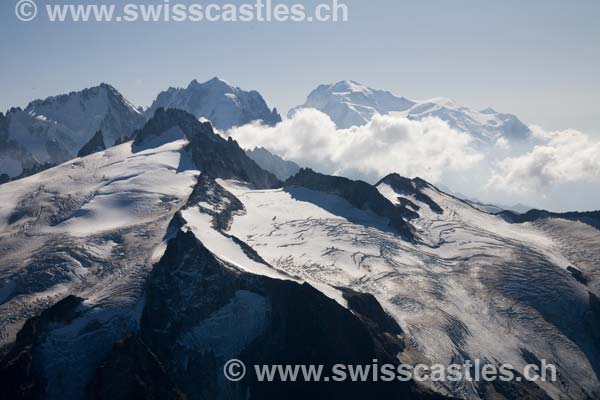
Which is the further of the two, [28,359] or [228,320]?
[228,320]

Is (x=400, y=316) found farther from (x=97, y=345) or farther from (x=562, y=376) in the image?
(x=97, y=345)

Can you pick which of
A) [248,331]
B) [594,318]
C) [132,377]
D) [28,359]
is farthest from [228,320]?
[594,318]

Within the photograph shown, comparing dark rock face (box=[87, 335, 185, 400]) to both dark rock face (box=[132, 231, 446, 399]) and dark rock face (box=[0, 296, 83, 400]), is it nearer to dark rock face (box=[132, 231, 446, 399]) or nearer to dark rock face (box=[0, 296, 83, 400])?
dark rock face (box=[132, 231, 446, 399])

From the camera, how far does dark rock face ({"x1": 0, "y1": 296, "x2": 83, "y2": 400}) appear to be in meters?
124

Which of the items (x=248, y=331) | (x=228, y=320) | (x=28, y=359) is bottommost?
(x=248, y=331)

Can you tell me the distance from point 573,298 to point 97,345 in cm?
14642

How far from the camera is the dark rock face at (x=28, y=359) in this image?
124 meters

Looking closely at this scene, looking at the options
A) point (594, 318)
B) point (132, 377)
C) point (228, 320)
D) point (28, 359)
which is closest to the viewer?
point (132, 377)

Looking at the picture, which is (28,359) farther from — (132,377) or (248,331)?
(248,331)

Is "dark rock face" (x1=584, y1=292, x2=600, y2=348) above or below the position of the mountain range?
below

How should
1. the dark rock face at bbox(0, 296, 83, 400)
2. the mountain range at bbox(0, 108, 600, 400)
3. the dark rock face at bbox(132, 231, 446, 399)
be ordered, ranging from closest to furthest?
the dark rock face at bbox(0, 296, 83, 400), the mountain range at bbox(0, 108, 600, 400), the dark rock face at bbox(132, 231, 446, 399)

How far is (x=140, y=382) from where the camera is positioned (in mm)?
123375

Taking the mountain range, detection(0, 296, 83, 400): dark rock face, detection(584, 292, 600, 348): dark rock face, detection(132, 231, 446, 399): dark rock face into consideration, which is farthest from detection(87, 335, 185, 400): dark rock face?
detection(584, 292, 600, 348): dark rock face

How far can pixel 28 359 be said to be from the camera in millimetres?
128875
